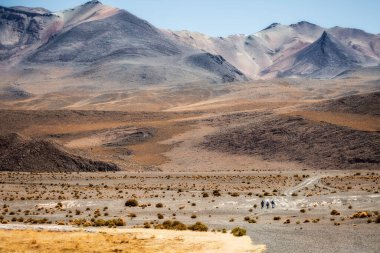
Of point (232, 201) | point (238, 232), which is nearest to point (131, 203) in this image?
point (232, 201)

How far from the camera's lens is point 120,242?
→ 24578 millimetres

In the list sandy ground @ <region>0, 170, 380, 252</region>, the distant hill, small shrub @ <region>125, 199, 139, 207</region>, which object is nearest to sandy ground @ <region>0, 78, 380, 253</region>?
sandy ground @ <region>0, 170, 380, 252</region>

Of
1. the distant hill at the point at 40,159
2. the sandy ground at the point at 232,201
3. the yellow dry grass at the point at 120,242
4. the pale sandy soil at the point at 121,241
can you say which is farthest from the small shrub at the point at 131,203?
the distant hill at the point at 40,159

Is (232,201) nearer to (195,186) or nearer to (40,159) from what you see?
(195,186)

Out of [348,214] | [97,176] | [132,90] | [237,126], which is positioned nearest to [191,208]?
[348,214]

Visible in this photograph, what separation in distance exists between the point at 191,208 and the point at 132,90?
15708cm

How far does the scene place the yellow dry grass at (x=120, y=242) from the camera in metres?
23.2

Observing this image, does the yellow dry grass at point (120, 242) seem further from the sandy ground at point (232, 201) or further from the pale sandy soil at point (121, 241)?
the sandy ground at point (232, 201)

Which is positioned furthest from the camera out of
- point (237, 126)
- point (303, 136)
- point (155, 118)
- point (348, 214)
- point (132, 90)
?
point (132, 90)

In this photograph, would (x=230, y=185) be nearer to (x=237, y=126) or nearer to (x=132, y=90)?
(x=237, y=126)

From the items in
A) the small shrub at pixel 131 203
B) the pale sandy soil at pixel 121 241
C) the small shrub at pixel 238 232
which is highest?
the small shrub at pixel 238 232

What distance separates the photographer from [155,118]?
126062mm

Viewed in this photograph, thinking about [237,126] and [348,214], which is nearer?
[348,214]

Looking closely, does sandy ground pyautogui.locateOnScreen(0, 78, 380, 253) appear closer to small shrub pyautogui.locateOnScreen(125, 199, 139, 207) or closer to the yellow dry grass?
the yellow dry grass
